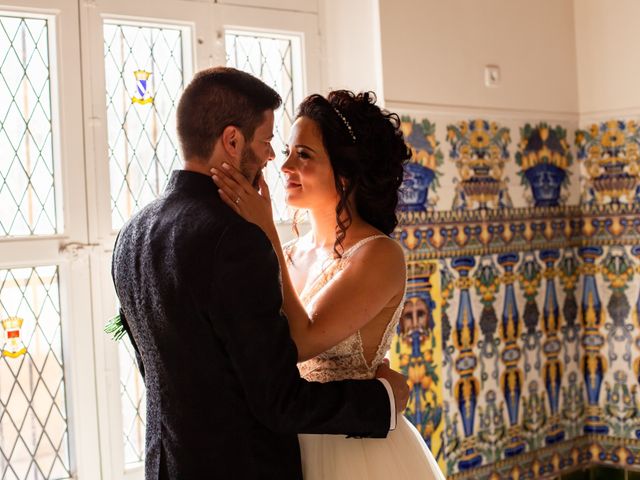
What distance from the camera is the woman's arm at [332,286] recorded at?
71.9 inches

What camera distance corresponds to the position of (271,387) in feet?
5.59

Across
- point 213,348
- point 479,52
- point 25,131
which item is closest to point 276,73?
point 479,52

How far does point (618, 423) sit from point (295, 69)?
213 cm

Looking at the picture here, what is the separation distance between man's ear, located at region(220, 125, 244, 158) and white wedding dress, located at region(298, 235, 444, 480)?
0.50m

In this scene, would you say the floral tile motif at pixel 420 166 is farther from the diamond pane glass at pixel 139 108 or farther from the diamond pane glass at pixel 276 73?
the diamond pane glass at pixel 139 108

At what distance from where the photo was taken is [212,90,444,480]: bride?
213cm

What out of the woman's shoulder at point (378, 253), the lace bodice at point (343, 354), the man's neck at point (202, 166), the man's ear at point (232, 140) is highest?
the man's ear at point (232, 140)

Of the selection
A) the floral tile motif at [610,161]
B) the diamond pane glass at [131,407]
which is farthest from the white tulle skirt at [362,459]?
the floral tile motif at [610,161]

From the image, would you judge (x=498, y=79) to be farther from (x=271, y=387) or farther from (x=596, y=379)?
(x=271, y=387)

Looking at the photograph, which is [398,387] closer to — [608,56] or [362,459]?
[362,459]

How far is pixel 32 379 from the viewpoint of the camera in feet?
8.71

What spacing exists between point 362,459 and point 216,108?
0.96 metres

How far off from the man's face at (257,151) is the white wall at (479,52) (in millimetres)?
1382

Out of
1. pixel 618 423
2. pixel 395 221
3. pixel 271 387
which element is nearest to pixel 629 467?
pixel 618 423
